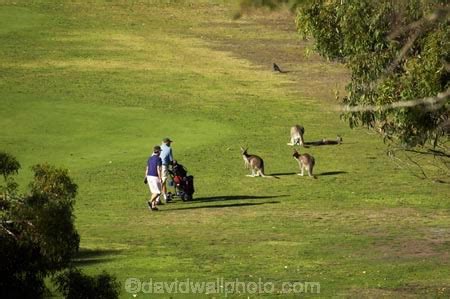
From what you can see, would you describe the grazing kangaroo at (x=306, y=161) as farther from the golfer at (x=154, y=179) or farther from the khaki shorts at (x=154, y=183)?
the khaki shorts at (x=154, y=183)

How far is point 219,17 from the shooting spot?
7381 cm

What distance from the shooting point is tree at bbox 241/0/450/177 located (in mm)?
19688

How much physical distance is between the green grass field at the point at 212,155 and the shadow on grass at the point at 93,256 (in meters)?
0.05

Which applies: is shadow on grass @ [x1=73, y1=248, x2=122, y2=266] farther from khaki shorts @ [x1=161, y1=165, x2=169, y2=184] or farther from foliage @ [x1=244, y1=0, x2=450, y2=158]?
khaki shorts @ [x1=161, y1=165, x2=169, y2=184]

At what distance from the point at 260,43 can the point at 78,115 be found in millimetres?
24383

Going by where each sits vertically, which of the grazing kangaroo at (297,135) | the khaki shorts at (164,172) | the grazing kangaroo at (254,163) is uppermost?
the grazing kangaroo at (297,135)

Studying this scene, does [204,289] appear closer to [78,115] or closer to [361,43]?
[361,43]

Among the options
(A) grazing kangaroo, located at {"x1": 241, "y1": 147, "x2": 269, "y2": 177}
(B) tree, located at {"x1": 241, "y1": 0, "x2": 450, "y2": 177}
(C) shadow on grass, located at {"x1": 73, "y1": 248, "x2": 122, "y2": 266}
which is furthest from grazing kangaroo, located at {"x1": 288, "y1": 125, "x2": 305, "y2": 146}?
(C) shadow on grass, located at {"x1": 73, "y1": 248, "x2": 122, "y2": 266}

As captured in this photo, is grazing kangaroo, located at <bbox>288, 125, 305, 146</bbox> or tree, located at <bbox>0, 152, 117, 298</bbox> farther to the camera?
grazing kangaroo, located at <bbox>288, 125, 305, 146</bbox>

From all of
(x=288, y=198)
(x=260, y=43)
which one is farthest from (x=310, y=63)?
(x=288, y=198)

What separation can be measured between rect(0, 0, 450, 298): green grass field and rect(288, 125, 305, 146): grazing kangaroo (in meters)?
0.57

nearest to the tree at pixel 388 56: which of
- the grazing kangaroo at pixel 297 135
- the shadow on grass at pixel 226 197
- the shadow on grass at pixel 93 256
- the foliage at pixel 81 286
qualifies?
the shadow on grass at pixel 93 256

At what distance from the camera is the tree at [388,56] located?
19.7m

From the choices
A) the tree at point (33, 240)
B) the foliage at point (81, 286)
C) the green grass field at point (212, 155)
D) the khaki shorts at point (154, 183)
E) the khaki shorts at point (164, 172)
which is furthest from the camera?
the khaki shorts at point (164, 172)
